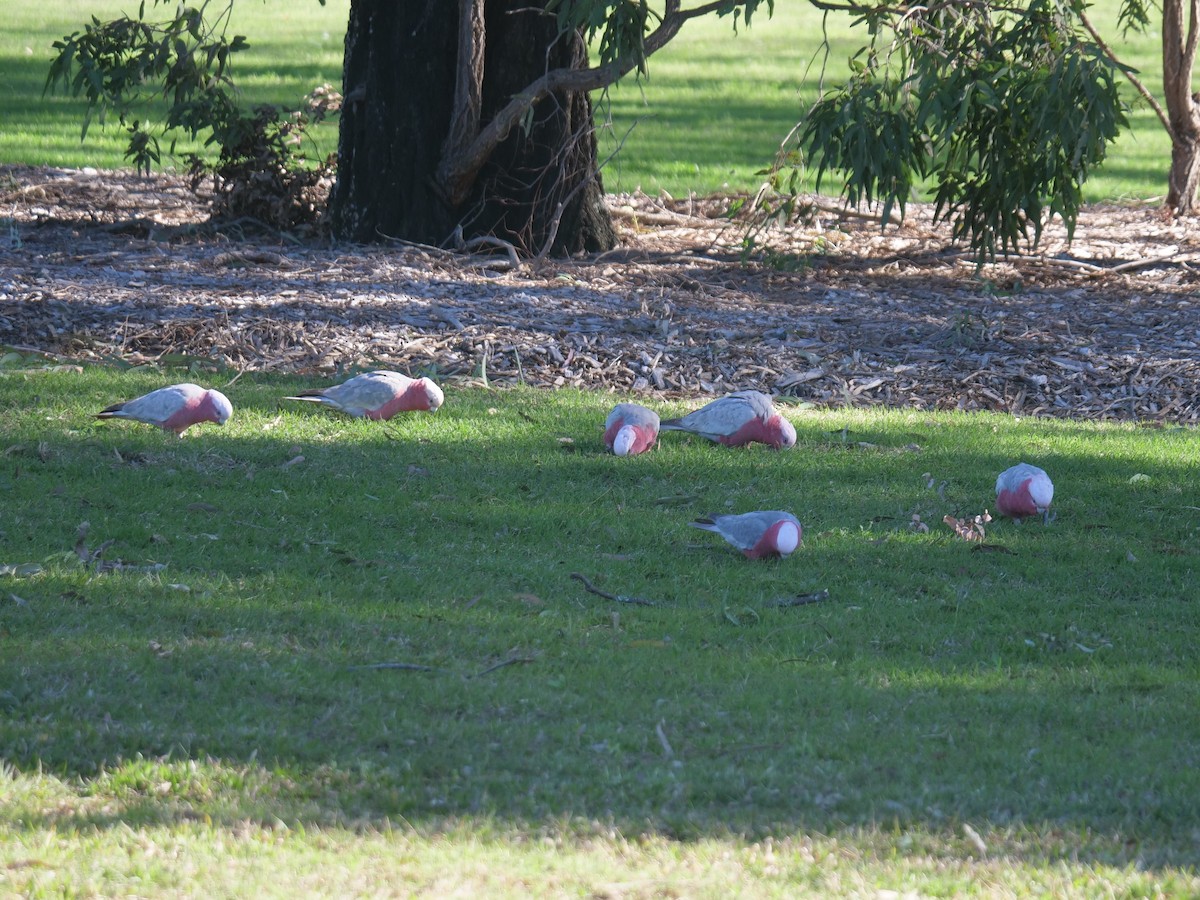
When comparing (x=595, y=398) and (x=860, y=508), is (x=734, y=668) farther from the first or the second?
(x=595, y=398)

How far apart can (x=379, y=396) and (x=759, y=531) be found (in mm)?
2214

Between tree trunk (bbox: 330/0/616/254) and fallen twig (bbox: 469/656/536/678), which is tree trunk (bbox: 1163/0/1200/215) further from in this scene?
fallen twig (bbox: 469/656/536/678)

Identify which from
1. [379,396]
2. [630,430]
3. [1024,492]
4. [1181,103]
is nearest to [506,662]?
[630,430]

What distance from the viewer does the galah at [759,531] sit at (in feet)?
15.4

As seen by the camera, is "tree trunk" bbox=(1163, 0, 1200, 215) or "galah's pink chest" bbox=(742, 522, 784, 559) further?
"tree trunk" bbox=(1163, 0, 1200, 215)

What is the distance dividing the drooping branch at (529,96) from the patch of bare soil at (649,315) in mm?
601

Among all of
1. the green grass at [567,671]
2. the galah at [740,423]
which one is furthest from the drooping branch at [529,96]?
the green grass at [567,671]

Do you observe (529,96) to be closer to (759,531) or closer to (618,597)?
(759,531)

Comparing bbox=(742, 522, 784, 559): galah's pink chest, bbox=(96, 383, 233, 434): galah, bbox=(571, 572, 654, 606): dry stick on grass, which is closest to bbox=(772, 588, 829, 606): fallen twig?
bbox=(742, 522, 784, 559): galah's pink chest

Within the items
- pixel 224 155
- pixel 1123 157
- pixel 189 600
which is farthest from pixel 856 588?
pixel 1123 157

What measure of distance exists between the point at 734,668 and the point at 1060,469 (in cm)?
278

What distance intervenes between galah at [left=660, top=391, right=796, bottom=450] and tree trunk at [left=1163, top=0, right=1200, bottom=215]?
6.73 meters

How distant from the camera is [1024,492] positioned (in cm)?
522

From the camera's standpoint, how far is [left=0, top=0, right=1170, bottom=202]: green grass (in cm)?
1427
